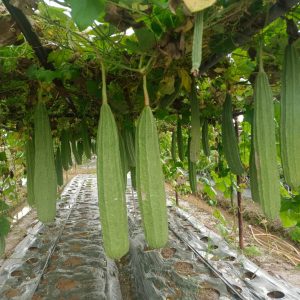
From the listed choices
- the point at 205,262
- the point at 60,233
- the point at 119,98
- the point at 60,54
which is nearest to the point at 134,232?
the point at 60,233

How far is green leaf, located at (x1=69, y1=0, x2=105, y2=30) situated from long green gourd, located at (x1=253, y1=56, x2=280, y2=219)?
0.87m

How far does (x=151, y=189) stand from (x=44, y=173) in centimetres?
102

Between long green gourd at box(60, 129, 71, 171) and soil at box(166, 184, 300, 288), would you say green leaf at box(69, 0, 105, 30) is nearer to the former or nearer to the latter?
long green gourd at box(60, 129, 71, 171)

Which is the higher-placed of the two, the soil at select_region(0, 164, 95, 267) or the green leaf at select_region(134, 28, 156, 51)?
the green leaf at select_region(134, 28, 156, 51)

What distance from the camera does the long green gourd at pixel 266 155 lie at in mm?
1662

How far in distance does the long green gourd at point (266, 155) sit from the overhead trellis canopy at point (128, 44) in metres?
0.36

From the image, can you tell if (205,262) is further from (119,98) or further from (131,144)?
(119,98)

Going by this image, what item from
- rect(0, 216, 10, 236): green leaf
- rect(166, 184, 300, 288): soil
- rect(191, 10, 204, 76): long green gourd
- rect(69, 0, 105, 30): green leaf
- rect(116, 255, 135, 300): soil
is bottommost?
rect(166, 184, 300, 288): soil

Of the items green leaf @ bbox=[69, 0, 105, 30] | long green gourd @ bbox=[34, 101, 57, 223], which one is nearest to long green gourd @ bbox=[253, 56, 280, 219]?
green leaf @ bbox=[69, 0, 105, 30]

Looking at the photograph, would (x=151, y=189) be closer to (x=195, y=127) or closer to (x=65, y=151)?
(x=195, y=127)

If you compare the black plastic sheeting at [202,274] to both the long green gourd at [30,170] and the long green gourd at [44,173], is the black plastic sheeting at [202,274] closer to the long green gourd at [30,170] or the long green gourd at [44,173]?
the long green gourd at [30,170]

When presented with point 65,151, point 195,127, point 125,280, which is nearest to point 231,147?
point 195,127

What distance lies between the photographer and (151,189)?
159 cm

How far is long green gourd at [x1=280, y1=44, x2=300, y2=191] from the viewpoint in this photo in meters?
1.66
